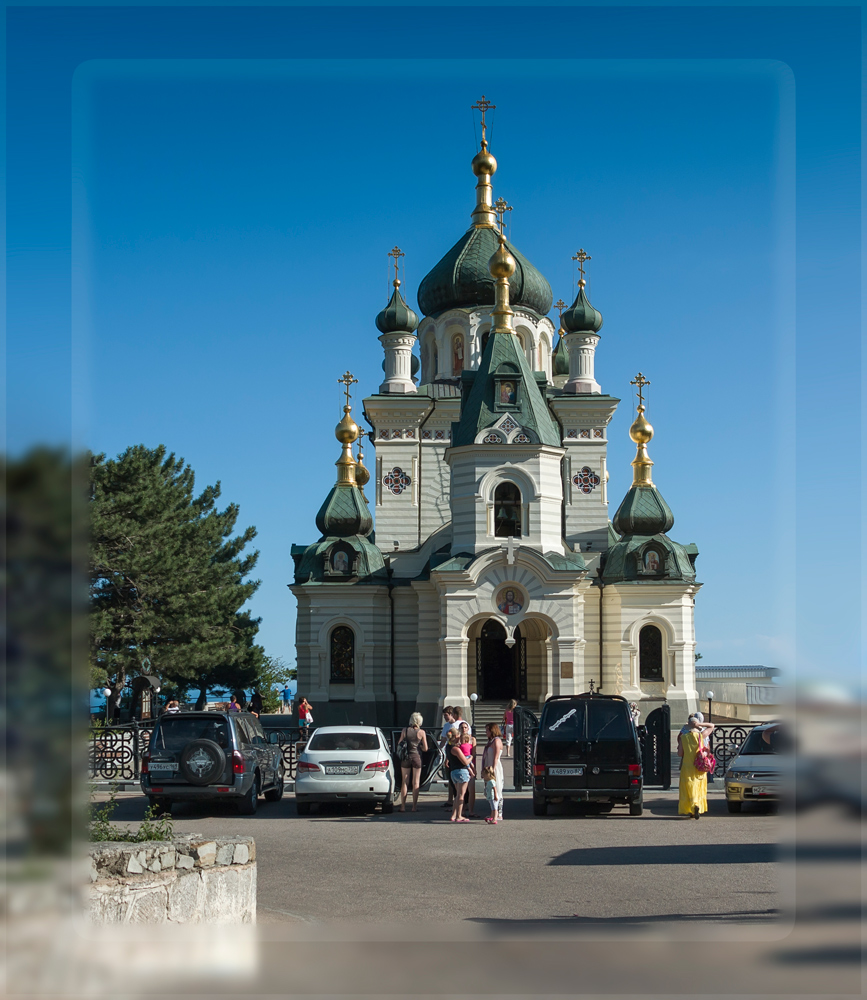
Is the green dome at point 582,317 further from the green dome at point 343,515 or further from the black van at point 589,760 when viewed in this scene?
the black van at point 589,760

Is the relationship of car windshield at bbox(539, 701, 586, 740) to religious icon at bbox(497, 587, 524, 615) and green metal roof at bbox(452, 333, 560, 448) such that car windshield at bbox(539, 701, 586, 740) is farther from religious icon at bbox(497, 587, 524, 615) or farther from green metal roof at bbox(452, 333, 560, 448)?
green metal roof at bbox(452, 333, 560, 448)

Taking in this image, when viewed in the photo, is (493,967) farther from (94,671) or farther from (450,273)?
(450,273)

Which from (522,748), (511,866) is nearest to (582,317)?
(522,748)

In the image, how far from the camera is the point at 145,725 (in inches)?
1054

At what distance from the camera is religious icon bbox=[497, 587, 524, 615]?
33.0 metres

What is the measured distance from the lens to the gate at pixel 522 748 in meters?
21.1

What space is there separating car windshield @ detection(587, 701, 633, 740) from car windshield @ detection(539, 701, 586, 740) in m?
0.14

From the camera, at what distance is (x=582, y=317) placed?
42469 millimetres

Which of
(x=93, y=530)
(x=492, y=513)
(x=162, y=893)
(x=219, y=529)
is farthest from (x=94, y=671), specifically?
(x=162, y=893)

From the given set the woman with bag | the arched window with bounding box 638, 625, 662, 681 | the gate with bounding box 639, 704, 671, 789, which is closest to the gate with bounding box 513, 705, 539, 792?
the gate with bounding box 639, 704, 671, 789

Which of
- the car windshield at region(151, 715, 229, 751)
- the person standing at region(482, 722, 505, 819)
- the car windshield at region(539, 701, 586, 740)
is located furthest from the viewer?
the car windshield at region(539, 701, 586, 740)

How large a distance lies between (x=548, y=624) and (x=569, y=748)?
52.7 ft

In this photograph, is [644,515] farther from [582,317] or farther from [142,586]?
[142,586]

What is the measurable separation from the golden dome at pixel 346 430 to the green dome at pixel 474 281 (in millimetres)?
5917
